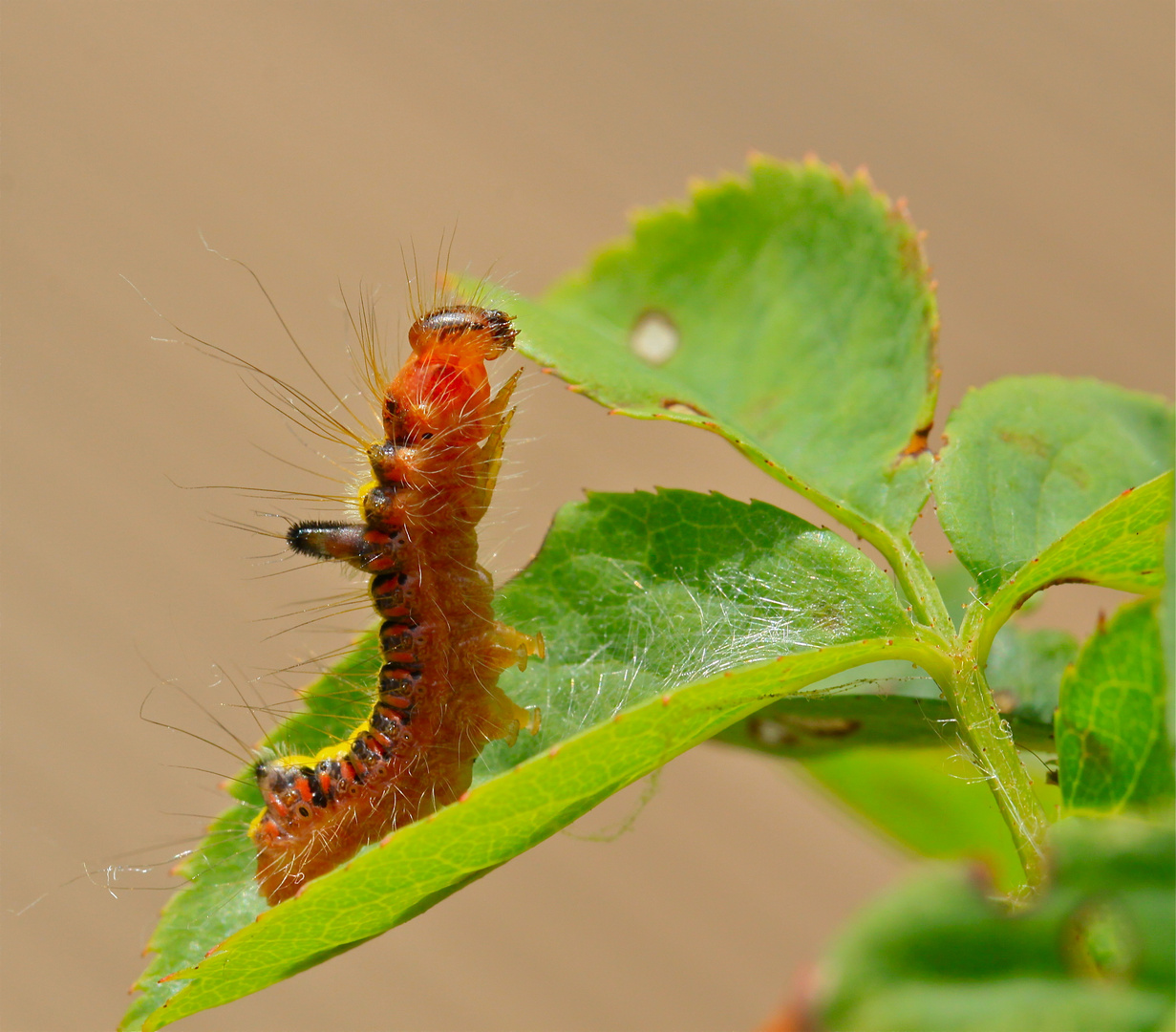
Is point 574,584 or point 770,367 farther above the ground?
point 770,367

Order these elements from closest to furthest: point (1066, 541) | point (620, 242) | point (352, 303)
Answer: point (1066, 541), point (620, 242), point (352, 303)

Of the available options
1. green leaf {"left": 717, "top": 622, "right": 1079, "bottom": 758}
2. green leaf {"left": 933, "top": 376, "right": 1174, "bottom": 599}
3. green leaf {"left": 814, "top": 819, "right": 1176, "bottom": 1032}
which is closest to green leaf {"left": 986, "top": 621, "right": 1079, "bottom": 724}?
green leaf {"left": 717, "top": 622, "right": 1079, "bottom": 758}

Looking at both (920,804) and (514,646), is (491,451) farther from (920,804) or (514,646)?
(920,804)

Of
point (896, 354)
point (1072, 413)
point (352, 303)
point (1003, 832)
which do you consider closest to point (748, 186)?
point (896, 354)

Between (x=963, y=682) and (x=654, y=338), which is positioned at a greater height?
(x=654, y=338)

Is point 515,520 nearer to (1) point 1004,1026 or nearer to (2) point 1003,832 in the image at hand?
(2) point 1003,832

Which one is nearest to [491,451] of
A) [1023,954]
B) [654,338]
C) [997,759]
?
[654,338]

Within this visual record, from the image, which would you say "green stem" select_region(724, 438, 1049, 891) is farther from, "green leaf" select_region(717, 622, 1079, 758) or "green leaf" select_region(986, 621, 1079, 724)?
"green leaf" select_region(986, 621, 1079, 724)
